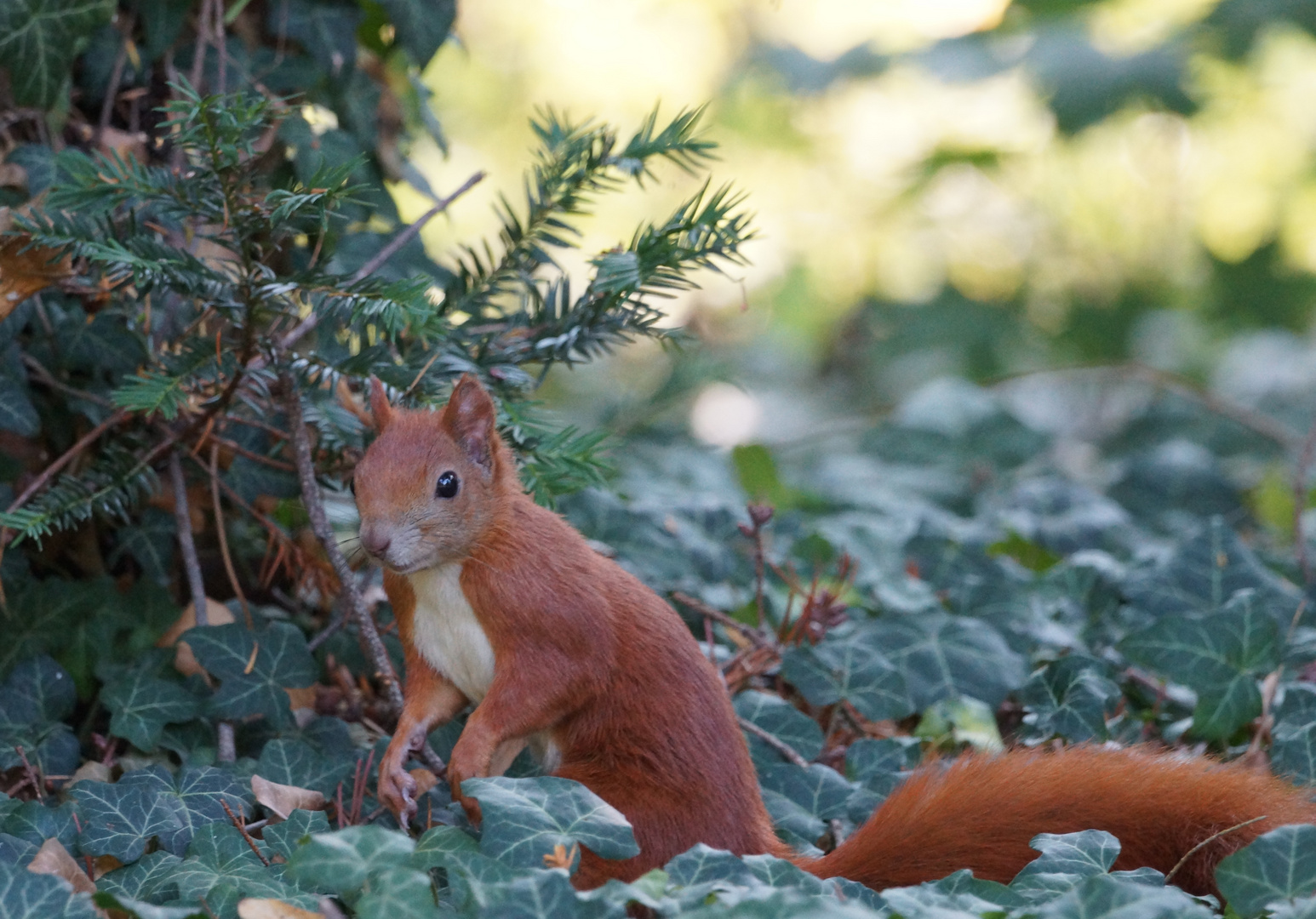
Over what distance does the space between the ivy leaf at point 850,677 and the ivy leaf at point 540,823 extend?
26.4 inches

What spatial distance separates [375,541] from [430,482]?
→ 0.09 m

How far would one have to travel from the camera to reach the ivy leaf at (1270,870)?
113cm

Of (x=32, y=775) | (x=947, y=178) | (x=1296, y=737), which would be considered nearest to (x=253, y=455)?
(x=32, y=775)

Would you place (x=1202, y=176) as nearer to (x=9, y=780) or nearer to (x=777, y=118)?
(x=777, y=118)

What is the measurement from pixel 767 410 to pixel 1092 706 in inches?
143

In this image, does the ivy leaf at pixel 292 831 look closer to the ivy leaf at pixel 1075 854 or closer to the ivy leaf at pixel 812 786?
the ivy leaf at pixel 812 786

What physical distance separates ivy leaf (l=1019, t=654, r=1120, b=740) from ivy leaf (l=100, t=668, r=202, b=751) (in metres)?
1.17

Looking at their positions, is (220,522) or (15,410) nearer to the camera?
(15,410)

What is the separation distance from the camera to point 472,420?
1363 mm

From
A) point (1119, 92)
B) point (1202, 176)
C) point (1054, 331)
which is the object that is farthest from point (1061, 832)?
point (1202, 176)

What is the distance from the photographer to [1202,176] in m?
5.31

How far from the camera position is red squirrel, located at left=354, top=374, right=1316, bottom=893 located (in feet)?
4.25

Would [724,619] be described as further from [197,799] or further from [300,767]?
[197,799]

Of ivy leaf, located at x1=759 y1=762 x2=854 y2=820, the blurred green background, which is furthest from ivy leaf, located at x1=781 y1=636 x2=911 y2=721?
the blurred green background
